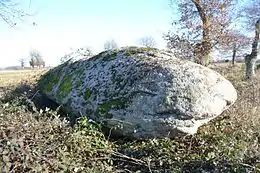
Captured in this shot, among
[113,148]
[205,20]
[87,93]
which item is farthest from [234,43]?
[113,148]

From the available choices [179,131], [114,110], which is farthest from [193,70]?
[114,110]

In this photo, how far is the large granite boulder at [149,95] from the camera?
5980mm

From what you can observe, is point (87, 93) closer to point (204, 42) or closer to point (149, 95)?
point (149, 95)

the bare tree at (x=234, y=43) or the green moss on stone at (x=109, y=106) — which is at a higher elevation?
the bare tree at (x=234, y=43)

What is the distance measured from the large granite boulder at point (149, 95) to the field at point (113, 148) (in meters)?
0.25

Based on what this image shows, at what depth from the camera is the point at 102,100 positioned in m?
6.51

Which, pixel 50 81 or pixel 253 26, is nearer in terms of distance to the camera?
pixel 50 81

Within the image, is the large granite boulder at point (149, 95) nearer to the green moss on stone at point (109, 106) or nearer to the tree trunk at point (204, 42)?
the green moss on stone at point (109, 106)

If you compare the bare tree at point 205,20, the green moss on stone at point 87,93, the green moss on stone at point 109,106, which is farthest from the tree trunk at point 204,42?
the green moss on stone at point 109,106

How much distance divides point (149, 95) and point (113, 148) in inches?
41.1

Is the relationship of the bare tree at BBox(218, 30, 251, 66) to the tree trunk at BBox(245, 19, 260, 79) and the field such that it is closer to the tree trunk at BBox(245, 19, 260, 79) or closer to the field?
the tree trunk at BBox(245, 19, 260, 79)

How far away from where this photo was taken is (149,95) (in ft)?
20.0

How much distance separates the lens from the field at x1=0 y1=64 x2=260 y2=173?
3.88 metres

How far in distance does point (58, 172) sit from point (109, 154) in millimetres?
1274
